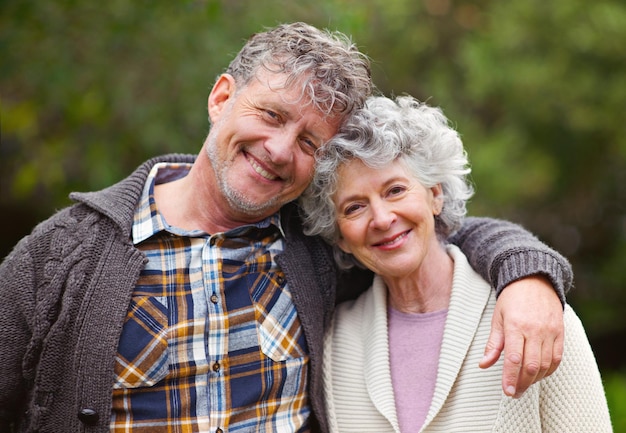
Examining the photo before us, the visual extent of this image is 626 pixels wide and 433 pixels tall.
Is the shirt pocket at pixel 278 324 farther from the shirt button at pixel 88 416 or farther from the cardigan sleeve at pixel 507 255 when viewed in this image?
the cardigan sleeve at pixel 507 255

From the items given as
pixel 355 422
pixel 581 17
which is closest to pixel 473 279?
pixel 355 422

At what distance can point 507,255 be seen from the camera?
7.06 feet

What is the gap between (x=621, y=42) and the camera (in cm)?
526

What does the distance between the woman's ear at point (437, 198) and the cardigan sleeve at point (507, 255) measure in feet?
0.59

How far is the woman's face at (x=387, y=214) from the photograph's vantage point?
7.31ft

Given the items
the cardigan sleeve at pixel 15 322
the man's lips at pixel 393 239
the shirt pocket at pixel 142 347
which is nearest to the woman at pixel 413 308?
the man's lips at pixel 393 239

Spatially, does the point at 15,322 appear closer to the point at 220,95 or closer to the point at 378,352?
the point at 220,95

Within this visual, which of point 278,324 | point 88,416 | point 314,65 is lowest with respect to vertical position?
point 88,416

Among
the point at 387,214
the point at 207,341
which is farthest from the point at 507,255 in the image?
the point at 207,341

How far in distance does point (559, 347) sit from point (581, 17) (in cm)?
449

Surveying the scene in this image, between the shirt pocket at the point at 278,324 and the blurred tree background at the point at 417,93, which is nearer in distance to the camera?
the shirt pocket at the point at 278,324

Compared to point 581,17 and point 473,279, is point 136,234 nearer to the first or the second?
point 473,279

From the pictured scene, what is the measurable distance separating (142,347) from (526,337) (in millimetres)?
1105

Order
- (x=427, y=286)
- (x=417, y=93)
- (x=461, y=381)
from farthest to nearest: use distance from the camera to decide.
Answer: (x=417, y=93) < (x=427, y=286) < (x=461, y=381)
